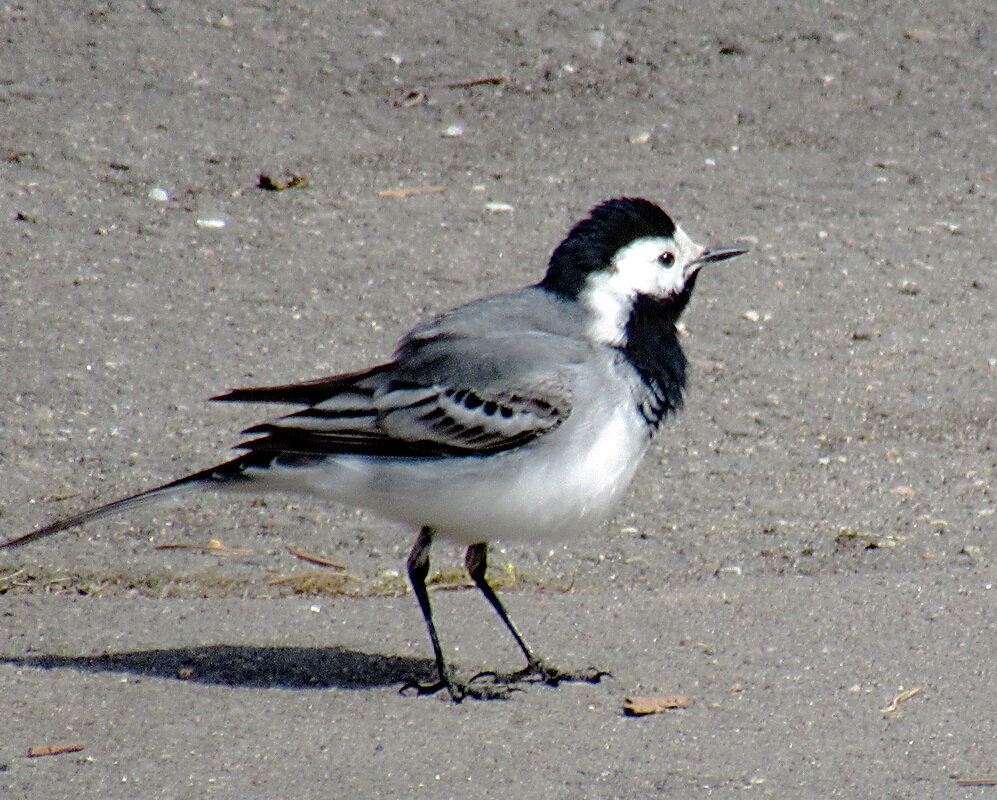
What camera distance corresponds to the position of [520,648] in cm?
538

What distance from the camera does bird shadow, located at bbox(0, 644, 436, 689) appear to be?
16.8ft

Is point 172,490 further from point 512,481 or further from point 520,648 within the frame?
point 520,648

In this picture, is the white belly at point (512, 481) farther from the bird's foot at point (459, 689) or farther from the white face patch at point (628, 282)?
the bird's foot at point (459, 689)

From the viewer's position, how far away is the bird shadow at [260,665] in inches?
201

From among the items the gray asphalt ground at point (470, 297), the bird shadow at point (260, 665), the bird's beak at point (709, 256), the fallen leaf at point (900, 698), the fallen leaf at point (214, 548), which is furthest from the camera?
the fallen leaf at point (214, 548)

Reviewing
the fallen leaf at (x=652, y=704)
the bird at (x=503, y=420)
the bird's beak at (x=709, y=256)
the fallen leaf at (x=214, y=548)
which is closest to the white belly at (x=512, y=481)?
the bird at (x=503, y=420)

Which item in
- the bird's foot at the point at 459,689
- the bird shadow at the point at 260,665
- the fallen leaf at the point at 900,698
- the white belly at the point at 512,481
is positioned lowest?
the bird shadow at the point at 260,665

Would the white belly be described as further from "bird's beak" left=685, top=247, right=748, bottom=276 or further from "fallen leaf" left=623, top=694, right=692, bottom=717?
"bird's beak" left=685, top=247, right=748, bottom=276

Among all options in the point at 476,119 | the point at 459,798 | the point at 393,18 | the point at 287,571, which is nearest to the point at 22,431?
the point at 287,571

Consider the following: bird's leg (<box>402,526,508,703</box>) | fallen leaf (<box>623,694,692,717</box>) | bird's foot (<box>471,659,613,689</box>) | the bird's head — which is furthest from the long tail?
fallen leaf (<box>623,694,692,717</box>)

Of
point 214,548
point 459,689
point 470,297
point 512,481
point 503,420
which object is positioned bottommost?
point 214,548

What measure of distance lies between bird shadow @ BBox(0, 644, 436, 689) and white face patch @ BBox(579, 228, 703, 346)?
126cm

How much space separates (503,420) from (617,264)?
0.70 m

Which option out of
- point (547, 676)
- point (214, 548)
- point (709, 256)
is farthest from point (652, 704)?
point (214, 548)
